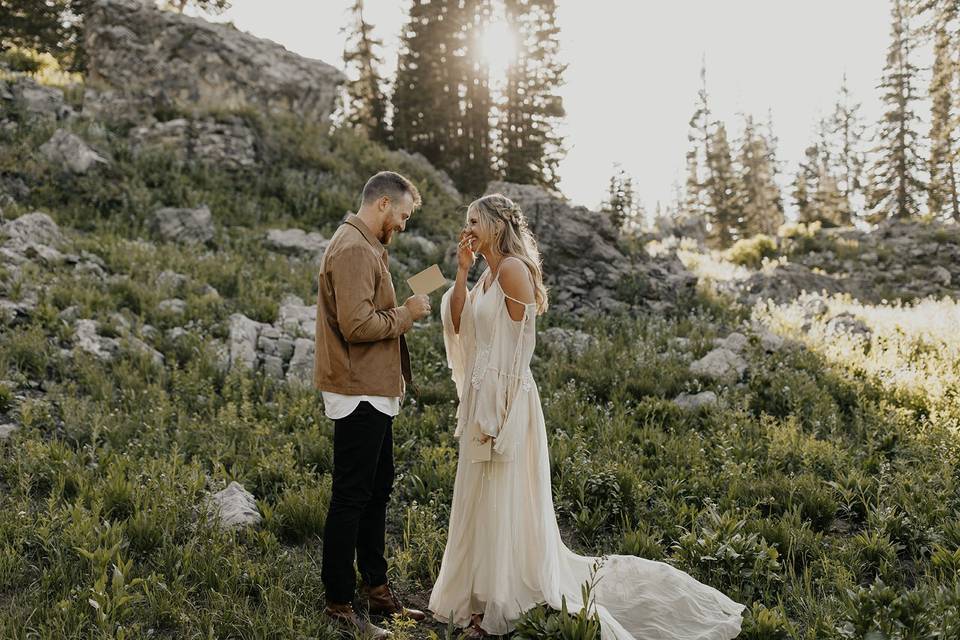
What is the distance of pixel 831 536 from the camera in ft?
17.4

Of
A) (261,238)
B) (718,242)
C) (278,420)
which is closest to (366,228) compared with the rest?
(278,420)

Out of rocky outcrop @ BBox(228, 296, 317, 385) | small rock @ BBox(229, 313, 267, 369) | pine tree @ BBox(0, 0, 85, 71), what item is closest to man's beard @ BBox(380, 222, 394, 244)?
rocky outcrop @ BBox(228, 296, 317, 385)

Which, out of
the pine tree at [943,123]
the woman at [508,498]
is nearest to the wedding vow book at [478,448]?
the woman at [508,498]

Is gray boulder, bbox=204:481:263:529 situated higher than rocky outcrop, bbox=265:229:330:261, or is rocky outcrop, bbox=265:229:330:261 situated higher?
rocky outcrop, bbox=265:229:330:261

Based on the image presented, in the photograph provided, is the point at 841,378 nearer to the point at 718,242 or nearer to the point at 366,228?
the point at 366,228

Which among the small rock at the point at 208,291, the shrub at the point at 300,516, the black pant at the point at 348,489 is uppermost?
the small rock at the point at 208,291

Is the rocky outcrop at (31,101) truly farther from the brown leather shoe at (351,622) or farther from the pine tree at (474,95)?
the brown leather shoe at (351,622)

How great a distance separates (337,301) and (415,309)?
524 millimetres

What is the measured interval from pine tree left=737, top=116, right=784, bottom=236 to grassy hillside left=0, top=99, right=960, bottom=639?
38736 millimetres

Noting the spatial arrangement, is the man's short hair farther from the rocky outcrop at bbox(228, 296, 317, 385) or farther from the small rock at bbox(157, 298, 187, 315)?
the small rock at bbox(157, 298, 187, 315)

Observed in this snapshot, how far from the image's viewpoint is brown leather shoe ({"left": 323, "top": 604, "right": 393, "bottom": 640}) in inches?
158

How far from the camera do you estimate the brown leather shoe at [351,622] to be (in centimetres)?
402

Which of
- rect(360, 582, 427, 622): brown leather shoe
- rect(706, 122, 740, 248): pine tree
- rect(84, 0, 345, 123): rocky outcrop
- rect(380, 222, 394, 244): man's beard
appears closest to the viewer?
rect(380, 222, 394, 244): man's beard

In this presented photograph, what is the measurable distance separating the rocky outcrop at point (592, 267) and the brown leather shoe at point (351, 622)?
31.4 ft
